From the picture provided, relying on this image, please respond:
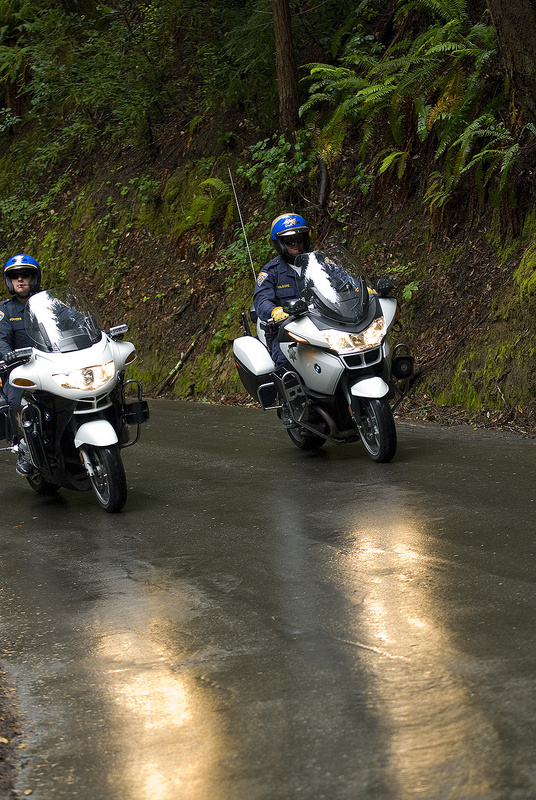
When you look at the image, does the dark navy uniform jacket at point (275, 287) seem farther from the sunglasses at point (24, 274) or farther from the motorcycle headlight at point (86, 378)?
the motorcycle headlight at point (86, 378)

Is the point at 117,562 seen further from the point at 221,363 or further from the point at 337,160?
the point at 337,160

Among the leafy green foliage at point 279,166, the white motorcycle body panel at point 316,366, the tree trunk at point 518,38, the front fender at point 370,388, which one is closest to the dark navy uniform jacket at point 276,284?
the white motorcycle body panel at point 316,366

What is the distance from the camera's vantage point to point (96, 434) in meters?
8.41

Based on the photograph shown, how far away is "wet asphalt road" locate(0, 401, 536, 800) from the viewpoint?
3717mm

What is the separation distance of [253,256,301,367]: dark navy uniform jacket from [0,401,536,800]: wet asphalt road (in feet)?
6.80

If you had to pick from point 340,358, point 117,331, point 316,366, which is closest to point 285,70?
point 316,366

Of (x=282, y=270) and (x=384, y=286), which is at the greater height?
(x=282, y=270)

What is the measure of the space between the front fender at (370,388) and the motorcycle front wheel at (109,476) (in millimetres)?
2212

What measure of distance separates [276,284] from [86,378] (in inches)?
115

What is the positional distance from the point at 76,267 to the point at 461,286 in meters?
11.6

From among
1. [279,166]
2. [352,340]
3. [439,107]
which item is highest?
[439,107]

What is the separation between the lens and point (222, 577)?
249 inches

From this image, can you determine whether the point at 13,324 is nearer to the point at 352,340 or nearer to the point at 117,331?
the point at 117,331

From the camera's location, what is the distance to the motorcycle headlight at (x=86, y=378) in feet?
28.2
